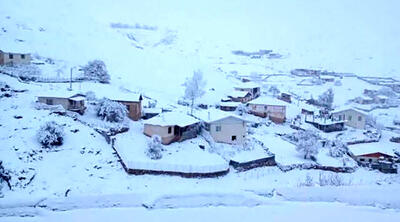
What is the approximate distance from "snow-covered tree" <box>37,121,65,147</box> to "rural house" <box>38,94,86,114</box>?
2.72 m

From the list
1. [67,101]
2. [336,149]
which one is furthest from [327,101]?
[67,101]

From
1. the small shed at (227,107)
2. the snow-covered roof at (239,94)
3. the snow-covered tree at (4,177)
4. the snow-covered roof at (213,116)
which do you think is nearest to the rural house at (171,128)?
the snow-covered roof at (213,116)

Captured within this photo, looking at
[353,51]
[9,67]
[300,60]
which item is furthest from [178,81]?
[353,51]

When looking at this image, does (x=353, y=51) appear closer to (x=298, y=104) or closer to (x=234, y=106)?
(x=298, y=104)

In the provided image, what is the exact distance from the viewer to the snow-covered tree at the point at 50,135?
11031 millimetres

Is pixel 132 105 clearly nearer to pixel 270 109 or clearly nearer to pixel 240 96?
pixel 270 109

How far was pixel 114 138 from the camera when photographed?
38.5ft

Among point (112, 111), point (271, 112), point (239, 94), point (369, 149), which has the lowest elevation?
point (369, 149)

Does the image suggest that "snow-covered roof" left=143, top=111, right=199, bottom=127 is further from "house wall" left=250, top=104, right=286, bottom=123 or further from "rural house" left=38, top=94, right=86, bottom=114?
"house wall" left=250, top=104, right=286, bottom=123

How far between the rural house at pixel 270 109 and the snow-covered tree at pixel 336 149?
13.2 ft

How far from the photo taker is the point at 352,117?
19.3 metres

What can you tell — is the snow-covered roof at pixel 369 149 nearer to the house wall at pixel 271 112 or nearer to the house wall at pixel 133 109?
the house wall at pixel 271 112

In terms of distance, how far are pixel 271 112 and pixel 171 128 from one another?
7.65m

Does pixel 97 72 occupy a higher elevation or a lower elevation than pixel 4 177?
higher
